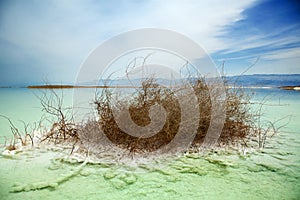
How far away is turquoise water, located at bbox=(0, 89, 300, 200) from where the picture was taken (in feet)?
5.68

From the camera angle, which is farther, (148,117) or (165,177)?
(148,117)

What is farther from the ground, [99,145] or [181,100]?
[181,100]

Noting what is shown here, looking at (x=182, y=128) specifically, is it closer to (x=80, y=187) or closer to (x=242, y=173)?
(x=242, y=173)

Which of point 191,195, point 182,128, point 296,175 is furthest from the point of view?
point 182,128

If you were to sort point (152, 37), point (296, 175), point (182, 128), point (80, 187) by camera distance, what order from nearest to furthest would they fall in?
1. point (80, 187)
2. point (296, 175)
3. point (182, 128)
4. point (152, 37)

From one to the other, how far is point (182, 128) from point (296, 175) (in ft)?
3.70

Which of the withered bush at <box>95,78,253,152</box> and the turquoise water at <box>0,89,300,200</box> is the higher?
the withered bush at <box>95,78,253,152</box>

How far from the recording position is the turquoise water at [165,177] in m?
1.73

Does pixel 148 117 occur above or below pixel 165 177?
above

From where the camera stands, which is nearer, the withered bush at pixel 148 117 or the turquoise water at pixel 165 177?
the turquoise water at pixel 165 177

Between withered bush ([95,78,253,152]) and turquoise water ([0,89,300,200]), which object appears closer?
turquoise water ([0,89,300,200])

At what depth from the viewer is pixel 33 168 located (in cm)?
220

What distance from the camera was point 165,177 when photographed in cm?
202

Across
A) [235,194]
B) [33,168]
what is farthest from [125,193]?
[33,168]
